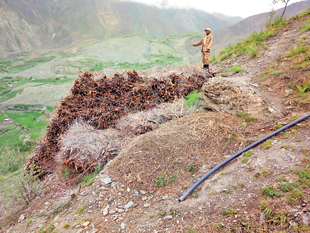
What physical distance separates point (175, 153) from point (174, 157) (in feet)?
0.32

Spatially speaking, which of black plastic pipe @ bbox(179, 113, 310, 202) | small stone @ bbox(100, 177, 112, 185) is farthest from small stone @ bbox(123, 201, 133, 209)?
black plastic pipe @ bbox(179, 113, 310, 202)

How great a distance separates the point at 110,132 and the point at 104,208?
2664 mm

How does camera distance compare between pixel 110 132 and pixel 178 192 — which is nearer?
pixel 178 192

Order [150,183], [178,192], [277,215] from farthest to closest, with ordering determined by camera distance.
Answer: [150,183] < [178,192] < [277,215]

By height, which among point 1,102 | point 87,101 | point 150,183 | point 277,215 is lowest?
point 1,102

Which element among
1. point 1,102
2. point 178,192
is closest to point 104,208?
point 178,192

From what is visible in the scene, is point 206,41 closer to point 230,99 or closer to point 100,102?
point 230,99

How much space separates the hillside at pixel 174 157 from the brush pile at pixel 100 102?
0.12ft

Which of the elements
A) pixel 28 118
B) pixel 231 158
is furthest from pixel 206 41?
pixel 28 118

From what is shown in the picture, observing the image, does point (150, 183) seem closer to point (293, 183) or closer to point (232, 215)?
point (232, 215)

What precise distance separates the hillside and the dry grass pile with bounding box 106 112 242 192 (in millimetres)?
20

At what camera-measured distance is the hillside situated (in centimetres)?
219

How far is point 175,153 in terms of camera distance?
11.5 feet

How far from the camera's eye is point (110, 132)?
5340 millimetres
